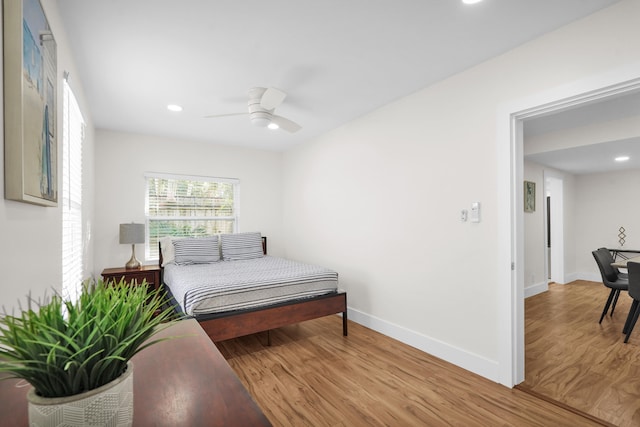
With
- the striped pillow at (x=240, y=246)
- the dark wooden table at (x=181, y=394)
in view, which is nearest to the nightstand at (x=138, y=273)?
the striped pillow at (x=240, y=246)

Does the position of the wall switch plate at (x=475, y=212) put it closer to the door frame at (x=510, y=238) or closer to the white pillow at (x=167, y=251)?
the door frame at (x=510, y=238)

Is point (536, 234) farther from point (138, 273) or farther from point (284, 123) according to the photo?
point (138, 273)

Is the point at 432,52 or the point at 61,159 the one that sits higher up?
the point at 432,52

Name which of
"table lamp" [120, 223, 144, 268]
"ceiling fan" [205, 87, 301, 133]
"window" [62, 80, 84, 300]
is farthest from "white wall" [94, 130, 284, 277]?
"ceiling fan" [205, 87, 301, 133]

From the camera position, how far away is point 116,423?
62 centimetres

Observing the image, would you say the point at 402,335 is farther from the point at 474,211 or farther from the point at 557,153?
the point at 557,153

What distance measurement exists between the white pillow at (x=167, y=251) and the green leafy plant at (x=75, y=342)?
3843 mm

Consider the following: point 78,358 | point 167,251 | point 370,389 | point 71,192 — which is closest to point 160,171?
point 167,251

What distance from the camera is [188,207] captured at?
4.77m

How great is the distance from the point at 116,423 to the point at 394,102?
3327 millimetres

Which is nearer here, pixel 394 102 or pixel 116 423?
pixel 116 423

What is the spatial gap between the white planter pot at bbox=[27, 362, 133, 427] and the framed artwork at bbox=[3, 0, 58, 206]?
863 millimetres

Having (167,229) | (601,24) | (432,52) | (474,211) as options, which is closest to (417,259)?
(474,211)

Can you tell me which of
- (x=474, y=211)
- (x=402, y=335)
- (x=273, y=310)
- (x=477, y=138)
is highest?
(x=477, y=138)
